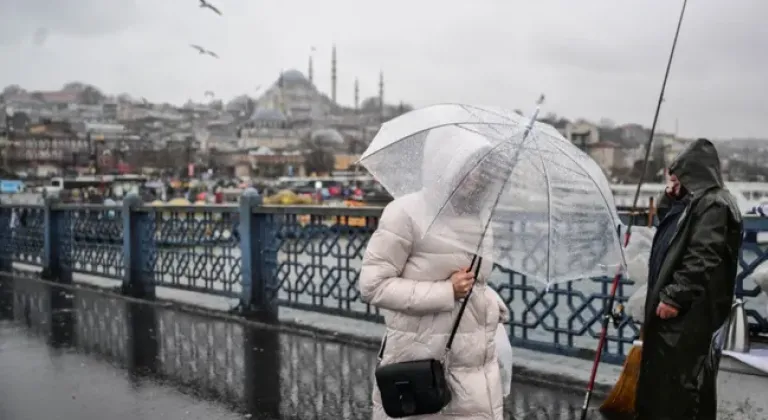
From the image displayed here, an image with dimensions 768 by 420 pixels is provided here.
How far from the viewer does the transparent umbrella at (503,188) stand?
9.82 feet

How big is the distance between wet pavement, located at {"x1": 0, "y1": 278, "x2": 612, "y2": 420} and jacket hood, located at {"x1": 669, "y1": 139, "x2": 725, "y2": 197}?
188 cm

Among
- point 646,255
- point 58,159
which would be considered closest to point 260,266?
point 646,255

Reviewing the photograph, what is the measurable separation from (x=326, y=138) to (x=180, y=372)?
146190 mm

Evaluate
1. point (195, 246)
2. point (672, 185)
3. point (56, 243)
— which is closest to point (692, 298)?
point (672, 185)

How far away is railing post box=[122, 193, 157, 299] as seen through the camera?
970cm

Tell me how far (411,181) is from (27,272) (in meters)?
11.1

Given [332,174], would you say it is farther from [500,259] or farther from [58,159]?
[500,259]

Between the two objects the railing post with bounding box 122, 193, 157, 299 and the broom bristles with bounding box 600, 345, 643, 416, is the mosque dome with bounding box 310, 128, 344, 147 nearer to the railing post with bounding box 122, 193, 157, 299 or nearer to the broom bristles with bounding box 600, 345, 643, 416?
the railing post with bounding box 122, 193, 157, 299

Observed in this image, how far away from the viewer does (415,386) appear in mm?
3035

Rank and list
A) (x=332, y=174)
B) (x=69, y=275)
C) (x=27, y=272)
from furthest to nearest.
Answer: (x=332, y=174) → (x=27, y=272) → (x=69, y=275)

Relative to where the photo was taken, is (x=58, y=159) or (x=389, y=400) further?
(x=58, y=159)

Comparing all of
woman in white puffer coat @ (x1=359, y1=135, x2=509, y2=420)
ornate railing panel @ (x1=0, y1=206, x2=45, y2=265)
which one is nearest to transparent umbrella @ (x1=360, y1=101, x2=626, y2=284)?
woman in white puffer coat @ (x1=359, y1=135, x2=509, y2=420)

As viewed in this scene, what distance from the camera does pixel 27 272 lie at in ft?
41.1

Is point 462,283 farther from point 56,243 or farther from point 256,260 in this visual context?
point 56,243
